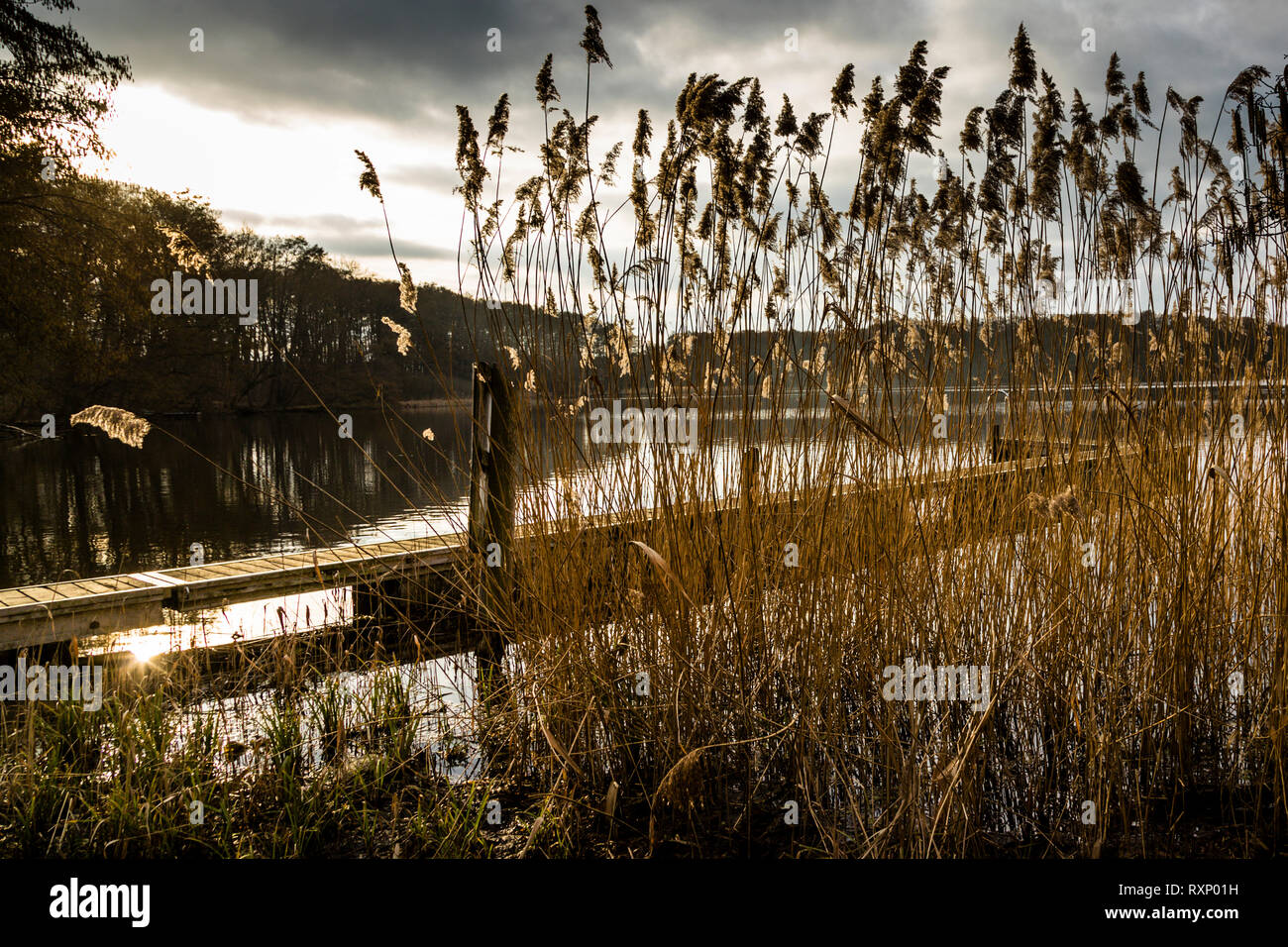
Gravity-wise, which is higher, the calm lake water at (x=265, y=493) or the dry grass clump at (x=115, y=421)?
the dry grass clump at (x=115, y=421)

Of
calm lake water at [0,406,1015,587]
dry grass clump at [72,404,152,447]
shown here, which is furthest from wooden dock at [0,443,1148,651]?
dry grass clump at [72,404,152,447]

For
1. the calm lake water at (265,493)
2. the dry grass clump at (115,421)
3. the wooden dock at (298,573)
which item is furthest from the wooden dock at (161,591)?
the dry grass clump at (115,421)

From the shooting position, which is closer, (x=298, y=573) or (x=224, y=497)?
(x=298, y=573)

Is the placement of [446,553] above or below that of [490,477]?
below

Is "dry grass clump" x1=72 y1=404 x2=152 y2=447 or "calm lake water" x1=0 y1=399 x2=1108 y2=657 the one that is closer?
"dry grass clump" x1=72 y1=404 x2=152 y2=447

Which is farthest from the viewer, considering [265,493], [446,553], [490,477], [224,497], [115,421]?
[224,497]

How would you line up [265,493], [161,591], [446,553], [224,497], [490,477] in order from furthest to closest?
[224,497], [446,553], [161,591], [490,477], [265,493]

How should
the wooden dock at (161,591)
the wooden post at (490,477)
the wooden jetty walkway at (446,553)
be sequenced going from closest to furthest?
the wooden jetty walkway at (446,553), the wooden post at (490,477), the wooden dock at (161,591)

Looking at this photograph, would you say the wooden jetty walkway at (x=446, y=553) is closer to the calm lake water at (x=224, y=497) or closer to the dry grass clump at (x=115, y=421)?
the calm lake water at (x=224, y=497)

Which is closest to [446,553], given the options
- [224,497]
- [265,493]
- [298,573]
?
[298,573]

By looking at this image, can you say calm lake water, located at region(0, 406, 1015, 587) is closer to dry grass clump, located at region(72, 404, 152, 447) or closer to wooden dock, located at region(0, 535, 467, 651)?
dry grass clump, located at region(72, 404, 152, 447)

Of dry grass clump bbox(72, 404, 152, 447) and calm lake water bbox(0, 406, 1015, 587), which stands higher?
dry grass clump bbox(72, 404, 152, 447)

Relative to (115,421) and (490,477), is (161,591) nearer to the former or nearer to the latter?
(490,477)
